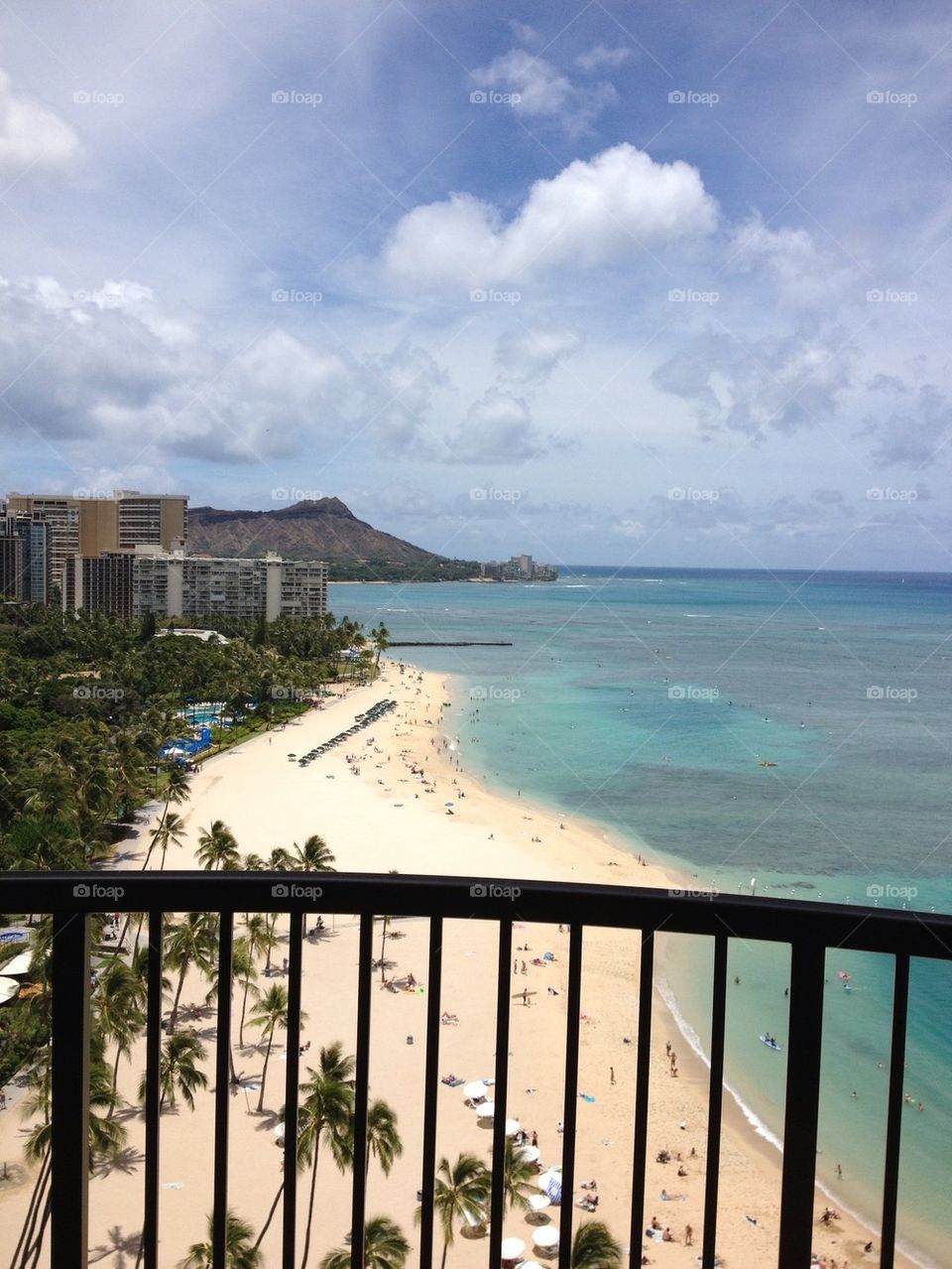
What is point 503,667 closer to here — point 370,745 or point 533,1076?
point 370,745

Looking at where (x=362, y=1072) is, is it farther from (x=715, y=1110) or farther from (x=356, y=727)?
(x=356, y=727)

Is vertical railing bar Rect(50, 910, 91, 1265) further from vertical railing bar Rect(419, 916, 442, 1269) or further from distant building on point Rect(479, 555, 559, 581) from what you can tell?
distant building on point Rect(479, 555, 559, 581)

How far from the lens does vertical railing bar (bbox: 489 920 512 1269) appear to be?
1404 millimetres

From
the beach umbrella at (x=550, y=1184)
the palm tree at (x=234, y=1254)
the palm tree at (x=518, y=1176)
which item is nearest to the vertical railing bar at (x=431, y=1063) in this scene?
the palm tree at (x=234, y=1254)

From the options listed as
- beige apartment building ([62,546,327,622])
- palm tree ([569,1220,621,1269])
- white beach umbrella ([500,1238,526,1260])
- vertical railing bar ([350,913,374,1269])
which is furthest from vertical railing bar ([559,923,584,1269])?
beige apartment building ([62,546,327,622])

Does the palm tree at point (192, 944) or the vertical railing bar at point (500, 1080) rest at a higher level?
the vertical railing bar at point (500, 1080)

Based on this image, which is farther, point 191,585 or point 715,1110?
point 191,585

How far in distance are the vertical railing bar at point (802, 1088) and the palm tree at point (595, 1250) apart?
596cm

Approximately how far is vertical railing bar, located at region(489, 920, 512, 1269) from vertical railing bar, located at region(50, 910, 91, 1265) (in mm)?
617

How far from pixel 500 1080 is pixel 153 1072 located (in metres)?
0.55

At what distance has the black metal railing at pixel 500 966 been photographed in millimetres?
1417

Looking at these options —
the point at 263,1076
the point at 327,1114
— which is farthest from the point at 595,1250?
the point at 263,1076

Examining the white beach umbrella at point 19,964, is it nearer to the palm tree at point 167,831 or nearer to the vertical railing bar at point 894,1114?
the palm tree at point 167,831

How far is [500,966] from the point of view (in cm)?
142
